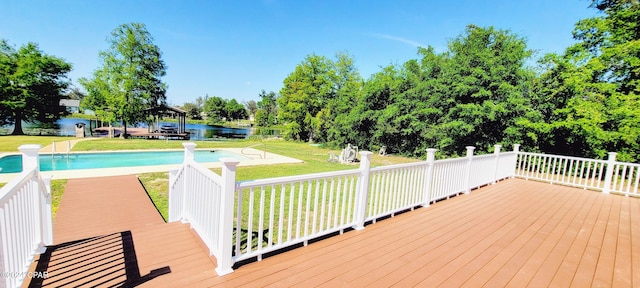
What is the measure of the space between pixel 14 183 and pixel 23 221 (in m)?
0.49

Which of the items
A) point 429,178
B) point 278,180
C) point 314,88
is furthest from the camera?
point 314,88

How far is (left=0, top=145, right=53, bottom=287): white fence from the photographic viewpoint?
1.67 meters

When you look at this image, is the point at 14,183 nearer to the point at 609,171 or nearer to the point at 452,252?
the point at 452,252

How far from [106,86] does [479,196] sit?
73.1 ft

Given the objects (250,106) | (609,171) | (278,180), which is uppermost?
(250,106)

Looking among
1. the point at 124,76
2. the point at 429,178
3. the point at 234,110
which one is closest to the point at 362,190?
the point at 429,178

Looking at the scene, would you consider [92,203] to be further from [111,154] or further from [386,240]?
[111,154]

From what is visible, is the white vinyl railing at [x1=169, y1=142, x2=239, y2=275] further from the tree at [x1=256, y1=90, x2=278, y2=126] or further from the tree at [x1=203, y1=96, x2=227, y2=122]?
the tree at [x1=203, y1=96, x2=227, y2=122]

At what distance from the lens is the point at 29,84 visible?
742 inches

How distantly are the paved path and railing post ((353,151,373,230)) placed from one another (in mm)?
1872

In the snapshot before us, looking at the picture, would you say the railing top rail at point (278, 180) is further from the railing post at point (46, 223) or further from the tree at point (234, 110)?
the tree at point (234, 110)

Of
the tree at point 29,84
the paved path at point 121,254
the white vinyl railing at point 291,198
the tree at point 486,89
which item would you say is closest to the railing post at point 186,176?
the white vinyl railing at point 291,198

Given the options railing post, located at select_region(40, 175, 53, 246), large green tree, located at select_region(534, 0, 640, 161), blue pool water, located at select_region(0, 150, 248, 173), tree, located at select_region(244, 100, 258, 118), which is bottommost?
blue pool water, located at select_region(0, 150, 248, 173)

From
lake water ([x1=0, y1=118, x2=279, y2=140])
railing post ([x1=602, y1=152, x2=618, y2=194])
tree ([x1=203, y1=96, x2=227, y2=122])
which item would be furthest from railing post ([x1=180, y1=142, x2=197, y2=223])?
tree ([x1=203, y1=96, x2=227, y2=122])
